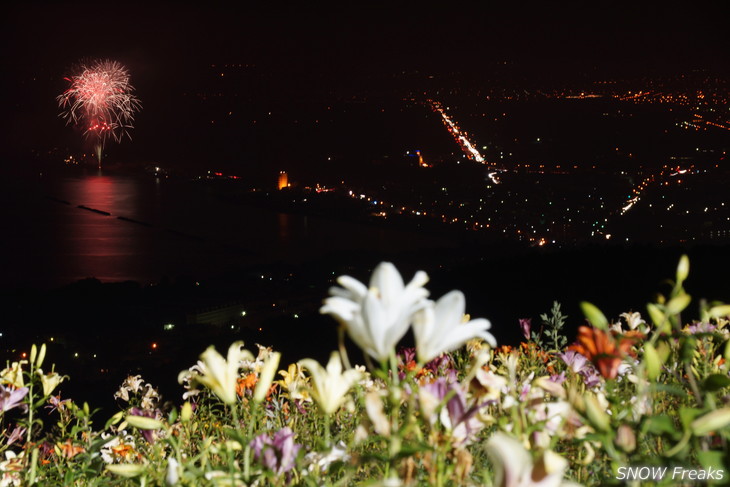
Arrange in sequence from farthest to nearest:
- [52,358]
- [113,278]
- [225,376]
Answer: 1. [113,278]
2. [52,358]
3. [225,376]

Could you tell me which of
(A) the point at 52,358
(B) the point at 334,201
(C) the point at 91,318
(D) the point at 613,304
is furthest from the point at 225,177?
(D) the point at 613,304

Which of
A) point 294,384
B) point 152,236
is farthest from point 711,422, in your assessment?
point 152,236

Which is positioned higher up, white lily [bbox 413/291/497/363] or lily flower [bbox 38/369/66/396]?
lily flower [bbox 38/369/66/396]

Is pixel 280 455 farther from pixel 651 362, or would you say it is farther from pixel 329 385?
pixel 651 362

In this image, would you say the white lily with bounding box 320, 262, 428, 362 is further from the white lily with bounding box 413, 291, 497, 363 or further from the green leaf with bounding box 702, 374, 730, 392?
the green leaf with bounding box 702, 374, 730, 392

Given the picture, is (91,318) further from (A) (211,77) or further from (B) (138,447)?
(A) (211,77)

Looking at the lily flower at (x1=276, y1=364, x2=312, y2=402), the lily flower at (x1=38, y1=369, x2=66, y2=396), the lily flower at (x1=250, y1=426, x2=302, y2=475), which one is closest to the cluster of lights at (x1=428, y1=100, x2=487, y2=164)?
the lily flower at (x1=276, y1=364, x2=312, y2=402)
